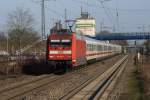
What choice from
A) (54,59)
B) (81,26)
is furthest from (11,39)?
(81,26)

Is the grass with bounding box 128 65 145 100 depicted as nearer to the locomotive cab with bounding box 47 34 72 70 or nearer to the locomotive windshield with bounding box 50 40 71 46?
the locomotive cab with bounding box 47 34 72 70

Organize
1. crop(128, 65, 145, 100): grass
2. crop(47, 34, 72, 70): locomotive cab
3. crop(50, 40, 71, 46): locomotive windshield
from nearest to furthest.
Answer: crop(128, 65, 145, 100): grass, crop(47, 34, 72, 70): locomotive cab, crop(50, 40, 71, 46): locomotive windshield

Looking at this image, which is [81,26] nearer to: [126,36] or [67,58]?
[126,36]

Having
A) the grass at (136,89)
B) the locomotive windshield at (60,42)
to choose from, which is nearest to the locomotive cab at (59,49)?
the locomotive windshield at (60,42)

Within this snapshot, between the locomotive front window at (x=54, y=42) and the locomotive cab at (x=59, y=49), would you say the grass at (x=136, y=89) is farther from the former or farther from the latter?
the locomotive front window at (x=54, y=42)

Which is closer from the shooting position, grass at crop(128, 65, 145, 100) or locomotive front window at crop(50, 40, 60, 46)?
grass at crop(128, 65, 145, 100)

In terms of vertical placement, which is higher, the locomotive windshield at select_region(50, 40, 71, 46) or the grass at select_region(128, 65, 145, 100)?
the locomotive windshield at select_region(50, 40, 71, 46)

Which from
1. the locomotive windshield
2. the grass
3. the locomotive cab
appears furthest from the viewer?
the locomotive windshield

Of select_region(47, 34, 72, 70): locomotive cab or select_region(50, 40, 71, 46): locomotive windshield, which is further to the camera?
select_region(50, 40, 71, 46): locomotive windshield

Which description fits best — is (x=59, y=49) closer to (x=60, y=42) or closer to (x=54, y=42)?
(x=60, y=42)

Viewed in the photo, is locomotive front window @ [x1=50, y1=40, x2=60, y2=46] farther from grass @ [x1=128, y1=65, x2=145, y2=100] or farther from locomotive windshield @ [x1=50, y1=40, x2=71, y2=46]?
grass @ [x1=128, y1=65, x2=145, y2=100]

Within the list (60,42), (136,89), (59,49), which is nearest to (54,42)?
(60,42)

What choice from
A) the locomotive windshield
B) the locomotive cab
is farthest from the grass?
the locomotive windshield

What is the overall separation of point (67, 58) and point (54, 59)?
3.37 ft
